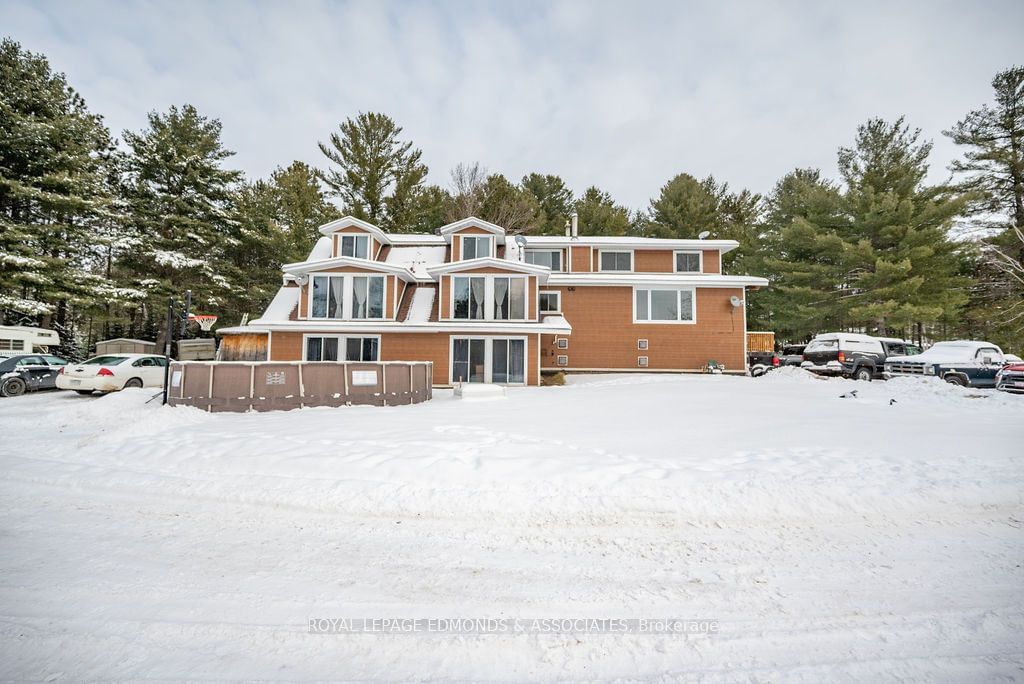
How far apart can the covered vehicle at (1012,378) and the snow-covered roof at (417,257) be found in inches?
857

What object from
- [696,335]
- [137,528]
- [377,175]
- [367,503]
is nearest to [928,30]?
[696,335]

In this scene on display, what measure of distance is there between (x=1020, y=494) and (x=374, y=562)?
699 cm

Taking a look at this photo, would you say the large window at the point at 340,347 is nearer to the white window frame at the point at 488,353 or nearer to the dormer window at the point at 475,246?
the white window frame at the point at 488,353

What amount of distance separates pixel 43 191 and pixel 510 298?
24.5 meters

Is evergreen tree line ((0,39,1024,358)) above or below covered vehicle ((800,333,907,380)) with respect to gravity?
above

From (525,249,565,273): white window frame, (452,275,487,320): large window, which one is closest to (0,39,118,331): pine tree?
(452,275,487,320): large window

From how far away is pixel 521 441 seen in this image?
6.91m

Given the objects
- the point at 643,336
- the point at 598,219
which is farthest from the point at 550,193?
the point at 643,336

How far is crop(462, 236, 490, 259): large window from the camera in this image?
19953 mm

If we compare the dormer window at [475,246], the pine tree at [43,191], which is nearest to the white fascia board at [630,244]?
the dormer window at [475,246]

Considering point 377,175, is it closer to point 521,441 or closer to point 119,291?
point 119,291

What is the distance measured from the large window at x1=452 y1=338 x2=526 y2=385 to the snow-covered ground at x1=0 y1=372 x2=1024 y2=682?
9.98 metres

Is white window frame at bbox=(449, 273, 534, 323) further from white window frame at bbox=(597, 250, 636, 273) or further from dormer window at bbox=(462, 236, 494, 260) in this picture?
white window frame at bbox=(597, 250, 636, 273)

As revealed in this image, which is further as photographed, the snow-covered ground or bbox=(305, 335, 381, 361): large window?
bbox=(305, 335, 381, 361): large window
